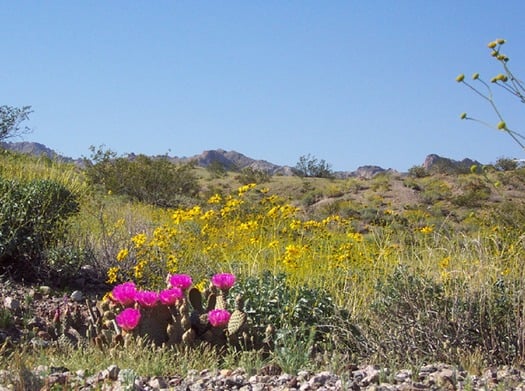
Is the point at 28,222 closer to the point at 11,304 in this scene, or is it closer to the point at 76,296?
the point at 76,296

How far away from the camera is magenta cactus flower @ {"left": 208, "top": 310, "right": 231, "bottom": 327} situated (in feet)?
18.5

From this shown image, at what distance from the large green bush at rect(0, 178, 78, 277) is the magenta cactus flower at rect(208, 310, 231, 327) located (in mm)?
3764

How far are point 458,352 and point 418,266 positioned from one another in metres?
1.65

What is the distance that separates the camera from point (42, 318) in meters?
7.27

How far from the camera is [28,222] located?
8953 mm

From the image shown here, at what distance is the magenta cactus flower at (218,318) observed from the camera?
222 inches

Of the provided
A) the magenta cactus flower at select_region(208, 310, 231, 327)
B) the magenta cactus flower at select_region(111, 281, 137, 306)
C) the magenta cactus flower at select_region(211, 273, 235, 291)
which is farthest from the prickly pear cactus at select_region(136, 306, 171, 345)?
the magenta cactus flower at select_region(211, 273, 235, 291)

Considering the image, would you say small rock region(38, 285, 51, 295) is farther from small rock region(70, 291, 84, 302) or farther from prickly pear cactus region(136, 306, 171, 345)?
prickly pear cactus region(136, 306, 171, 345)

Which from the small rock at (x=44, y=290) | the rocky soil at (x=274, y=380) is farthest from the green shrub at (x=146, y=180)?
the rocky soil at (x=274, y=380)

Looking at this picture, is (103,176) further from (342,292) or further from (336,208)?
(342,292)

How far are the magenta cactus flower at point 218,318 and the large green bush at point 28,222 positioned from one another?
3764 millimetres

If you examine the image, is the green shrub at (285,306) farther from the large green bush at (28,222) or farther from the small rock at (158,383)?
the large green bush at (28,222)

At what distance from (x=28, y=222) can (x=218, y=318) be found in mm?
4140

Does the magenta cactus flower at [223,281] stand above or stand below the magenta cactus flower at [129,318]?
above
